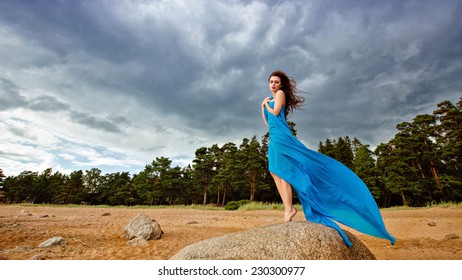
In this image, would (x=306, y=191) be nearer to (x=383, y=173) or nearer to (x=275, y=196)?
(x=383, y=173)

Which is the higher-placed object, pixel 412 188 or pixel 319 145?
pixel 319 145

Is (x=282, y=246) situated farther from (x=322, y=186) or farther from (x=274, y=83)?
(x=274, y=83)

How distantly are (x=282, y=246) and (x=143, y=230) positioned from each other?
5.38 m

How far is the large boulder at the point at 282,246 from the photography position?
2.87 m

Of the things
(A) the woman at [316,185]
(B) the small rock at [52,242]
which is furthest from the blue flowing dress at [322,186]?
(B) the small rock at [52,242]

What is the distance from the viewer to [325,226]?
3.32 meters

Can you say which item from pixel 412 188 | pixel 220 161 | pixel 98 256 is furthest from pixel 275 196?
pixel 98 256

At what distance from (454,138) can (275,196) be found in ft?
78.8

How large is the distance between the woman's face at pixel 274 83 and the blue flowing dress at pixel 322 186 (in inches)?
22.5

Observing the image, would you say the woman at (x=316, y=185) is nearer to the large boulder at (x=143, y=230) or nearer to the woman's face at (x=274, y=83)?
the woman's face at (x=274, y=83)

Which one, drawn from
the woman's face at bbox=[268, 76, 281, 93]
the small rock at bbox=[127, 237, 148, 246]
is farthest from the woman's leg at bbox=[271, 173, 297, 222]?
the small rock at bbox=[127, 237, 148, 246]

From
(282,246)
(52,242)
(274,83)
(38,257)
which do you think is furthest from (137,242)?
(274,83)

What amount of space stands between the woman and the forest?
77.7 feet

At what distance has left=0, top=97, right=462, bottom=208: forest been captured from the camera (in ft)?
89.0
